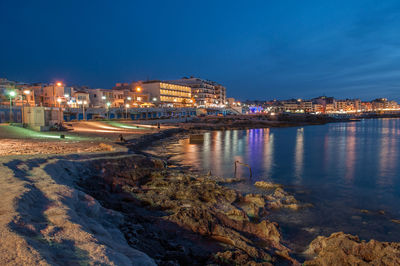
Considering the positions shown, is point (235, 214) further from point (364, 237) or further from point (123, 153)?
point (123, 153)

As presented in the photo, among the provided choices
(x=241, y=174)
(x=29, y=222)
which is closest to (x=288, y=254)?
(x=29, y=222)

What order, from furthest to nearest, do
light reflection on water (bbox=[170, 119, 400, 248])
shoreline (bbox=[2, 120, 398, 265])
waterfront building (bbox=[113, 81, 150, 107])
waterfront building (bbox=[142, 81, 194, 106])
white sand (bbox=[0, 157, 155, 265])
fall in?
1. waterfront building (bbox=[142, 81, 194, 106])
2. waterfront building (bbox=[113, 81, 150, 107])
3. light reflection on water (bbox=[170, 119, 400, 248])
4. shoreline (bbox=[2, 120, 398, 265])
5. white sand (bbox=[0, 157, 155, 265])

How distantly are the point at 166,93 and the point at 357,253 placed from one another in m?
98.8

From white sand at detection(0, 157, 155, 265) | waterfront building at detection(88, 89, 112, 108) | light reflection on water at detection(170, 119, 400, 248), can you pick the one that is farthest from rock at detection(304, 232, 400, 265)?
waterfront building at detection(88, 89, 112, 108)

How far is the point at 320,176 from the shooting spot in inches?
732

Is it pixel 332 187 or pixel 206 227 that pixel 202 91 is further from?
pixel 206 227

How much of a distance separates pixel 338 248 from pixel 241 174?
38.3ft

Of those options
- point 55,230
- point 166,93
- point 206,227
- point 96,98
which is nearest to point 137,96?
point 166,93

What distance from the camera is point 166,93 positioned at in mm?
101750

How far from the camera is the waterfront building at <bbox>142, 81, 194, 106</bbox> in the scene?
98.7m

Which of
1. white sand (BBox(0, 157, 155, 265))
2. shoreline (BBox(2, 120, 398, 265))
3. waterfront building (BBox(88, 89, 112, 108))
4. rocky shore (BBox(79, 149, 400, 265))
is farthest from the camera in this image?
waterfront building (BBox(88, 89, 112, 108))

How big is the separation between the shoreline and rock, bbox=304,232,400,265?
36 millimetres

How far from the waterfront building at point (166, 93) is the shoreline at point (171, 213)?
261 ft

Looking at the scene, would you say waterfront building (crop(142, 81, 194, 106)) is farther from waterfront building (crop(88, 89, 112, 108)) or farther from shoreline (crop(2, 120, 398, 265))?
shoreline (crop(2, 120, 398, 265))
